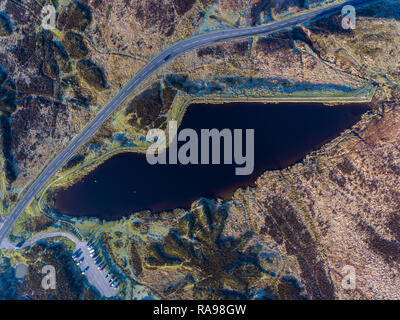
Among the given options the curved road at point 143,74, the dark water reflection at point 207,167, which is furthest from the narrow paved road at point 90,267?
the curved road at point 143,74

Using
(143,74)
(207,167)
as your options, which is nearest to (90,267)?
(207,167)

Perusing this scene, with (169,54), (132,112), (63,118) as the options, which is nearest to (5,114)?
(63,118)

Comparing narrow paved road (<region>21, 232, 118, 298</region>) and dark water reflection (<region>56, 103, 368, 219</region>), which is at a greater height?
dark water reflection (<region>56, 103, 368, 219</region>)

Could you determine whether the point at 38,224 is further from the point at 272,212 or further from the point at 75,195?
the point at 272,212

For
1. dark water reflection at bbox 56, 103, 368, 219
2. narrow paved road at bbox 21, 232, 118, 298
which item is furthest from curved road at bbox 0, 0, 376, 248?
narrow paved road at bbox 21, 232, 118, 298

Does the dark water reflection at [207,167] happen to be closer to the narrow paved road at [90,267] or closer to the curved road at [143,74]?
the narrow paved road at [90,267]

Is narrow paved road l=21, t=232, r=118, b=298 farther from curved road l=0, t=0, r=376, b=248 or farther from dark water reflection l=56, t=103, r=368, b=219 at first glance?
curved road l=0, t=0, r=376, b=248

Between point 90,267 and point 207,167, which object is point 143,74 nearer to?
point 207,167

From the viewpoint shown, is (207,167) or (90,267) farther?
(207,167)
